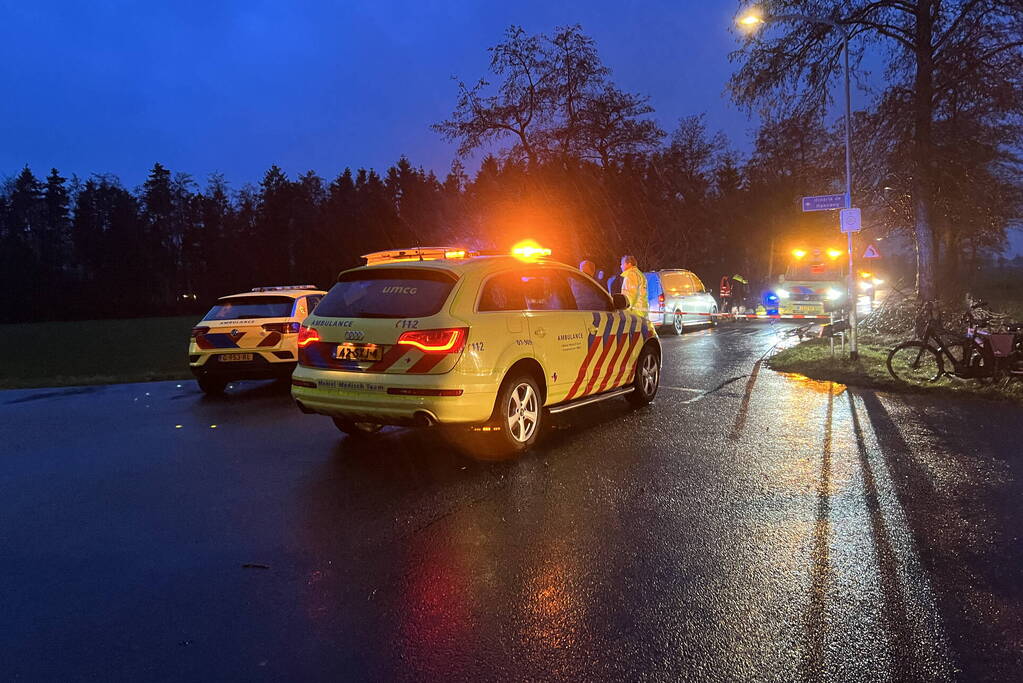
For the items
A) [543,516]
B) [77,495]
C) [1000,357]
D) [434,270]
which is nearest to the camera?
[543,516]

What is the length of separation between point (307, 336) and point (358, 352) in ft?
2.18

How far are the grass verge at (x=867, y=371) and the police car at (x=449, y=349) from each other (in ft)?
16.5

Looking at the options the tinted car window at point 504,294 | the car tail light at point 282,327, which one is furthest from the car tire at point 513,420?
the car tail light at point 282,327

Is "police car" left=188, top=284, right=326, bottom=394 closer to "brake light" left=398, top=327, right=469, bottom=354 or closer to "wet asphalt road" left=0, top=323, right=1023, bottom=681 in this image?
"wet asphalt road" left=0, top=323, right=1023, bottom=681

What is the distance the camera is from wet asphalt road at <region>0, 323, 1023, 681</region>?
3.04m

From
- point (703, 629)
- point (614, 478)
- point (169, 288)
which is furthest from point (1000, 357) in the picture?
point (169, 288)

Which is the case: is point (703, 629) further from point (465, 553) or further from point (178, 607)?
point (178, 607)

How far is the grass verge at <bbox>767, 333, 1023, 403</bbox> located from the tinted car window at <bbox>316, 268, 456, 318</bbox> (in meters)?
6.68

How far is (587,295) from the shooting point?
789cm

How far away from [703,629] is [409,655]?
1.28 m

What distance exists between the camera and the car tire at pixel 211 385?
1080 cm

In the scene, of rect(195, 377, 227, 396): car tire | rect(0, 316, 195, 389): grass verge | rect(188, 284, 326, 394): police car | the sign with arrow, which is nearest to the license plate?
rect(188, 284, 326, 394): police car

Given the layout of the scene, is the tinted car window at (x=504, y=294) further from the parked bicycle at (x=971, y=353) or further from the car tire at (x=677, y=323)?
the car tire at (x=677, y=323)

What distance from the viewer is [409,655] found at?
3.04m
